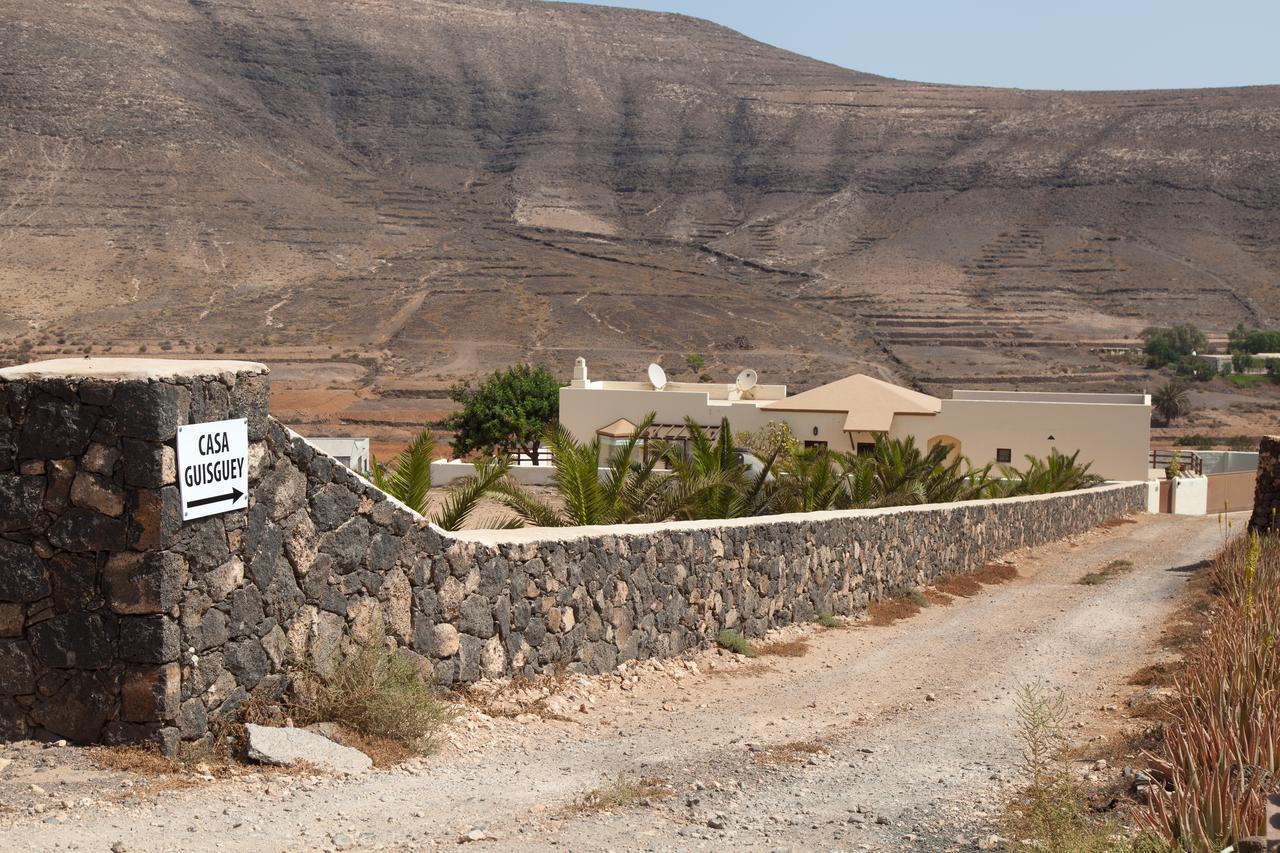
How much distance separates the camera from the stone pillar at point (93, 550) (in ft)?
21.0

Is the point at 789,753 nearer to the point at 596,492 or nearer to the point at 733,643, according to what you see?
the point at 733,643

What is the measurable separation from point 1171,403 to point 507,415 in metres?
38.2

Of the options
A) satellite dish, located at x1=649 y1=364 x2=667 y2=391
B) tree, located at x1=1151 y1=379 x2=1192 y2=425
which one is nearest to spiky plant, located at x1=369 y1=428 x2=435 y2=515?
satellite dish, located at x1=649 y1=364 x2=667 y2=391

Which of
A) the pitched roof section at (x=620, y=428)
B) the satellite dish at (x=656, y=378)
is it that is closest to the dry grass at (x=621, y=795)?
the pitched roof section at (x=620, y=428)

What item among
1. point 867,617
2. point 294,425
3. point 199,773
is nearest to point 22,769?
point 199,773

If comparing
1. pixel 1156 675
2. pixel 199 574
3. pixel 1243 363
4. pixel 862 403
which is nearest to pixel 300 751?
pixel 199 574

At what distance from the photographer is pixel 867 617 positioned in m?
13.9

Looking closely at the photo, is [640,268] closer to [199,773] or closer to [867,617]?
[867,617]

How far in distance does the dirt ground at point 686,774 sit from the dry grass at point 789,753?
0.02 metres

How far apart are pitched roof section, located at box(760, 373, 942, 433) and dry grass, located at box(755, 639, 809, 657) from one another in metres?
26.9

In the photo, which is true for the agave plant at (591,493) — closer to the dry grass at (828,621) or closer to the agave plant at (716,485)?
the agave plant at (716,485)

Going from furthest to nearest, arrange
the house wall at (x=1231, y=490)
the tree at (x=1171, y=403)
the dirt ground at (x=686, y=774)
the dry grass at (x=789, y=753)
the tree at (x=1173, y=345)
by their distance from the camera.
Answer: the tree at (x=1173, y=345) → the tree at (x=1171, y=403) → the house wall at (x=1231, y=490) → the dry grass at (x=789, y=753) → the dirt ground at (x=686, y=774)

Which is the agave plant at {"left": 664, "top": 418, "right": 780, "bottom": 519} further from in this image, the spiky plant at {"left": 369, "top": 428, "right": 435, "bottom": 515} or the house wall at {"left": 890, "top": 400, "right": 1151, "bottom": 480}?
the house wall at {"left": 890, "top": 400, "right": 1151, "bottom": 480}

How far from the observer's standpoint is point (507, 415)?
5181cm
